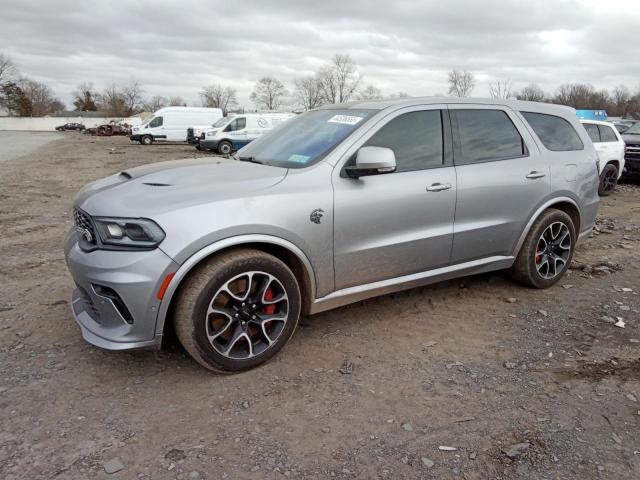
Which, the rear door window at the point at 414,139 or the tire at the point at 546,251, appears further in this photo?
the tire at the point at 546,251

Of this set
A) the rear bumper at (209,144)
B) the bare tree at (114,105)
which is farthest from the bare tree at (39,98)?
the rear bumper at (209,144)

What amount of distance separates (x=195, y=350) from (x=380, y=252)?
4.67 ft

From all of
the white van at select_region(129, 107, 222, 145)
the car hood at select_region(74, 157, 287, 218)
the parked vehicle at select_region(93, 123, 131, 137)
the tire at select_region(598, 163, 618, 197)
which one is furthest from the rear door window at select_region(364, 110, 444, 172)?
the parked vehicle at select_region(93, 123, 131, 137)

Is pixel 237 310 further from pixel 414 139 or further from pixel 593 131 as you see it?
pixel 593 131

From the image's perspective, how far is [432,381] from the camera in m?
3.04

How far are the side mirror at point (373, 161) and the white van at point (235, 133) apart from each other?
20710 mm

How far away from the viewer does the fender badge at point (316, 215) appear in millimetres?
3115

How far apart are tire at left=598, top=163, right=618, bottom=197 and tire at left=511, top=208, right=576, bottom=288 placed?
737 centimetres

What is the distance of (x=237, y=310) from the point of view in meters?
2.99

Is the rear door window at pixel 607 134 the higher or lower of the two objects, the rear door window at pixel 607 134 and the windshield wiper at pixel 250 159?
the higher

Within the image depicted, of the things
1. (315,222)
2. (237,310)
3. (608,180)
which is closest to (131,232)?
(237,310)

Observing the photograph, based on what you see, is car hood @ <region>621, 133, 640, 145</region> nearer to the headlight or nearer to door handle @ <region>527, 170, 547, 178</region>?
door handle @ <region>527, 170, 547, 178</region>

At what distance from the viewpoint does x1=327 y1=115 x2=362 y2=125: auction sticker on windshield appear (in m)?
3.57

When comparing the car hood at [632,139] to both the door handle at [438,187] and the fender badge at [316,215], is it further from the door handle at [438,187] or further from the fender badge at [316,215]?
the fender badge at [316,215]
